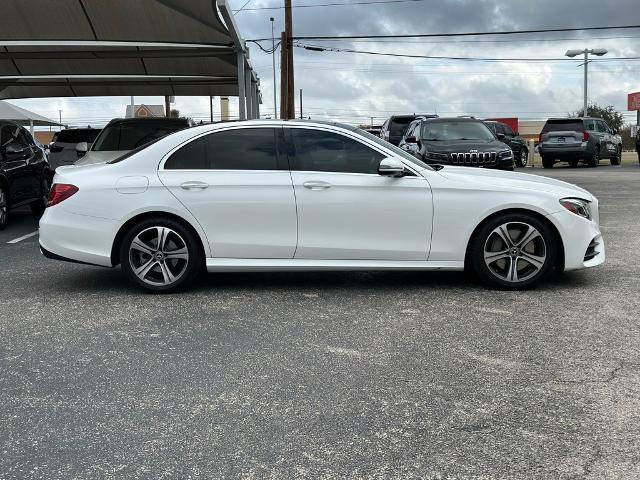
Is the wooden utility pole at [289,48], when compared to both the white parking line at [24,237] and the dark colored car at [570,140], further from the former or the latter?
the white parking line at [24,237]

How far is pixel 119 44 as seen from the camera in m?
14.8

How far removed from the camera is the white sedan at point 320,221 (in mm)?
6121

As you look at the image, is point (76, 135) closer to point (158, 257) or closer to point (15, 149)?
point (15, 149)

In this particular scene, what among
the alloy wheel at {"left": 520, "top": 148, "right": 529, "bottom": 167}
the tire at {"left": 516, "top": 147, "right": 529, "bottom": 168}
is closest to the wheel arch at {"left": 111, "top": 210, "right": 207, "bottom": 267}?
the tire at {"left": 516, "top": 147, "right": 529, "bottom": 168}

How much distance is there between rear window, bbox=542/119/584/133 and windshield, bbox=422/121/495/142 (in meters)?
11.9

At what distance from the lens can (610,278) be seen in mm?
6676

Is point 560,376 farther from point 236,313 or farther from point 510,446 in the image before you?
point 236,313

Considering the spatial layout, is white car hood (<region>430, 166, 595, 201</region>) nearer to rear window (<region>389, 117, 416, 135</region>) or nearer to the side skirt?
the side skirt

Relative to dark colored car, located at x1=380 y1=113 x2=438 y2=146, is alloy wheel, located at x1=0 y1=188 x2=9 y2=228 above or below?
below

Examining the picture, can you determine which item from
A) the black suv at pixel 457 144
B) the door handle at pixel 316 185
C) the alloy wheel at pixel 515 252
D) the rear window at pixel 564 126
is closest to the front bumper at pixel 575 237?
the alloy wheel at pixel 515 252

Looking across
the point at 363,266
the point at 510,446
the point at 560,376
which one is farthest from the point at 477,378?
the point at 363,266

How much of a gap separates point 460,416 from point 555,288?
3123mm

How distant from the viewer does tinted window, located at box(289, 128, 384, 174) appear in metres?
6.26

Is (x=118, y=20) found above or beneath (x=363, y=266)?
above
